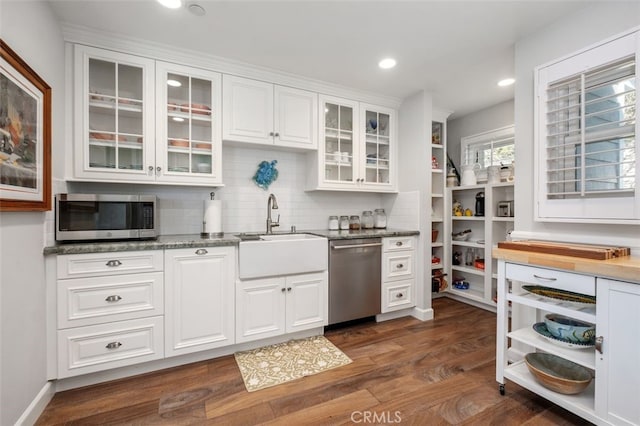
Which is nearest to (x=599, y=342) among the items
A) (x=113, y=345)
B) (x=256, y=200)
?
(x=256, y=200)

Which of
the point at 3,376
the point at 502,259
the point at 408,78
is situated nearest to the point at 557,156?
the point at 502,259

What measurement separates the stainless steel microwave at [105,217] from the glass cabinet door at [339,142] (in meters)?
1.65

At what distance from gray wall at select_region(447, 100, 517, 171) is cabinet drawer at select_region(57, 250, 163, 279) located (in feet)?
13.0

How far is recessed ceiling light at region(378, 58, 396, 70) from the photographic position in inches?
96.9

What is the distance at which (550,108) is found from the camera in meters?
1.92

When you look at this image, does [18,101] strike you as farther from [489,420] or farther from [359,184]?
[489,420]

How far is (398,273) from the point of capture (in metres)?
3.03

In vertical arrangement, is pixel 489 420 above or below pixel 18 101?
below

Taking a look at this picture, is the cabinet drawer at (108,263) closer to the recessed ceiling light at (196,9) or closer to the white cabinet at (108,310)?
the white cabinet at (108,310)

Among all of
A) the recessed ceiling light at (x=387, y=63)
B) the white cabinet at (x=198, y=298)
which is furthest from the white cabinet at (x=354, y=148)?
the white cabinet at (x=198, y=298)

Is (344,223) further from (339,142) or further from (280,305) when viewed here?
(280,305)

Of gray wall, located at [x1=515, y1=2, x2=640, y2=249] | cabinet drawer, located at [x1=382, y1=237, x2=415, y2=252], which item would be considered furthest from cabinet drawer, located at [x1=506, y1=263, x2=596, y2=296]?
cabinet drawer, located at [x1=382, y1=237, x2=415, y2=252]

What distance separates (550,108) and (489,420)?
6.50 feet

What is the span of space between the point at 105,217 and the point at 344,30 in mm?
2146
